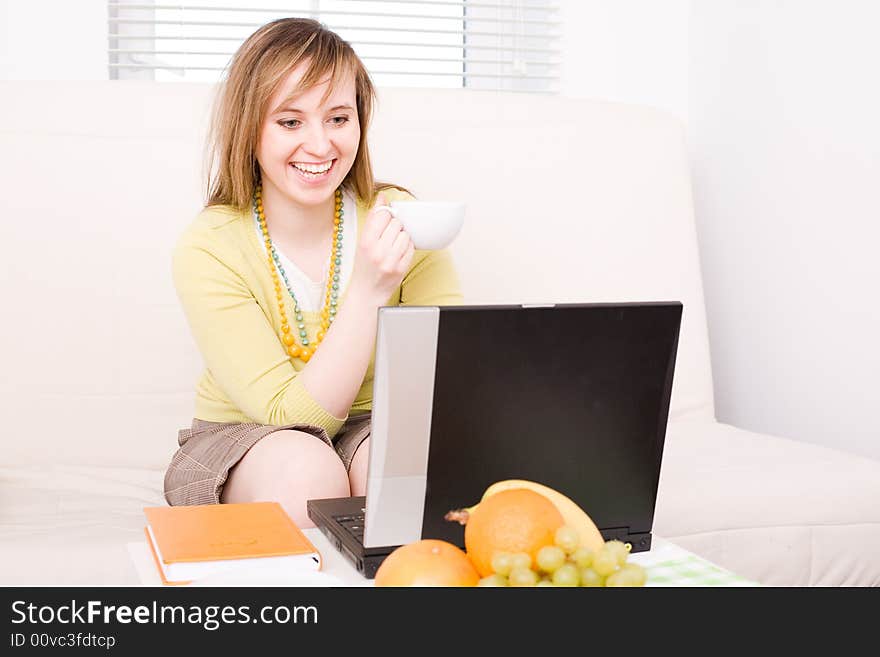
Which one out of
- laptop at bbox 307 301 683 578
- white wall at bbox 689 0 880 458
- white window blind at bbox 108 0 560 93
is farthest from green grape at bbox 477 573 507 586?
white window blind at bbox 108 0 560 93

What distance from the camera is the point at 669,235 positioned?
220cm

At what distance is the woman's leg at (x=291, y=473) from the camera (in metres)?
1.32

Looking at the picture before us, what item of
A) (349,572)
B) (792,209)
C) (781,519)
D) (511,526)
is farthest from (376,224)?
(792,209)

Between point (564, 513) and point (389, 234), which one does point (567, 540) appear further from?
point (389, 234)

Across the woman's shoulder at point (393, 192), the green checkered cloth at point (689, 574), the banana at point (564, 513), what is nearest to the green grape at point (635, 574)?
the banana at point (564, 513)

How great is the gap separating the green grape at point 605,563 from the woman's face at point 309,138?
3.21 feet

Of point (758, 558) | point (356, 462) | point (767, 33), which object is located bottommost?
point (758, 558)

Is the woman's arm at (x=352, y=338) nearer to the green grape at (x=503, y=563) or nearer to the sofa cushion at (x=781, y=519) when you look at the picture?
the sofa cushion at (x=781, y=519)

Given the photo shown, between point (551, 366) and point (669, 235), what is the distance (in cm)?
137

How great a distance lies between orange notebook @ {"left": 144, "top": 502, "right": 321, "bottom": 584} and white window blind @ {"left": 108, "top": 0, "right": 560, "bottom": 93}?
1.68 m

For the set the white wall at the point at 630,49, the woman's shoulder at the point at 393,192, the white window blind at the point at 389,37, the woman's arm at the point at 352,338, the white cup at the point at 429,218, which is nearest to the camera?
the white cup at the point at 429,218
